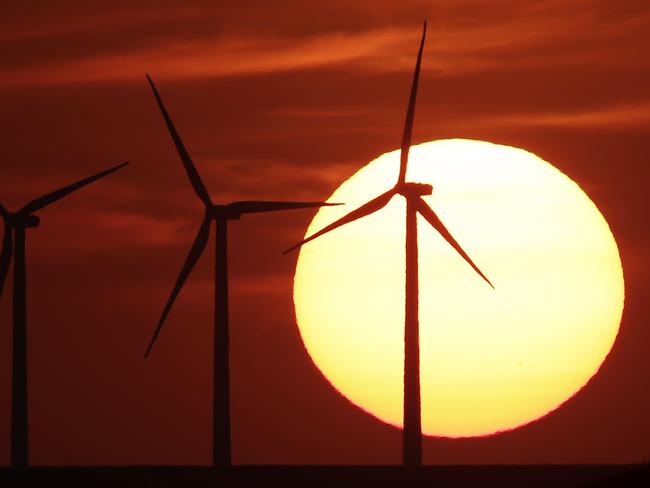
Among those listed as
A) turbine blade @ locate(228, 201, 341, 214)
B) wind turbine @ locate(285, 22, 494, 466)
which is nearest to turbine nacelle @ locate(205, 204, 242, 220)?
turbine blade @ locate(228, 201, 341, 214)

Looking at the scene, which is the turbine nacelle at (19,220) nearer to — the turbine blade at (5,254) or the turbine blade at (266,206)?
the turbine blade at (5,254)

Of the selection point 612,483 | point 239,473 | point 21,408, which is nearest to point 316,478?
point 239,473

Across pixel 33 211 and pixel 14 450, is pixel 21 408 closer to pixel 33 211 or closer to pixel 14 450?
pixel 14 450

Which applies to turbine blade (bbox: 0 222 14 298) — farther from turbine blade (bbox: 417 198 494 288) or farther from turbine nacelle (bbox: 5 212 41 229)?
turbine blade (bbox: 417 198 494 288)

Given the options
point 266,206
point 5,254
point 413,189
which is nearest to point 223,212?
point 266,206

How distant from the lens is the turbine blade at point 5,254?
12575 centimetres

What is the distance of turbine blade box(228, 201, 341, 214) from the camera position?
116688mm

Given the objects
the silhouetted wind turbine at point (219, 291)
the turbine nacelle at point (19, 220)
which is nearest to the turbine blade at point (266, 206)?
the silhouetted wind turbine at point (219, 291)

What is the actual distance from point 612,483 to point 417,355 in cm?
2674

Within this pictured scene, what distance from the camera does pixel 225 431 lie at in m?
119

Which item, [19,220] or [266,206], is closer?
[266,206]

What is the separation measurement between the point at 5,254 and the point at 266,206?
577 inches

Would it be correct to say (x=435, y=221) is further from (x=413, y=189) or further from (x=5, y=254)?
(x=5, y=254)

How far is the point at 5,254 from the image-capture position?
12688 centimetres
